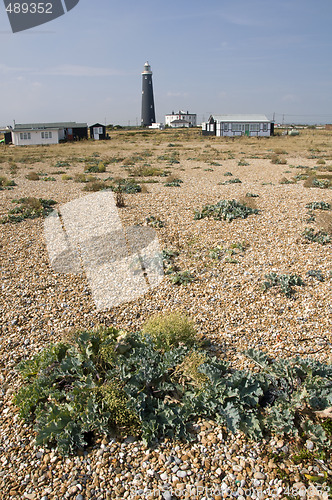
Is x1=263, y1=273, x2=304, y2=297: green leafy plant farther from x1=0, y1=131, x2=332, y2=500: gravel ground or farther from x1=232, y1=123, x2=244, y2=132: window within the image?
x1=232, y1=123, x2=244, y2=132: window

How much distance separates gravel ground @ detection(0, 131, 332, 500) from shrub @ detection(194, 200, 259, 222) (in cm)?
27

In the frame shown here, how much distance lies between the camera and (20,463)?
11.6 feet

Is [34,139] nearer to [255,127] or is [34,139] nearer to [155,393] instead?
[255,127]

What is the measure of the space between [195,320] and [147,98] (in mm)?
104040

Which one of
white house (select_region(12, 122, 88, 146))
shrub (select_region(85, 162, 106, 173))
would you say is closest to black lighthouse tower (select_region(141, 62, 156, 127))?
white house (select_region(12, 122, 88, 146))

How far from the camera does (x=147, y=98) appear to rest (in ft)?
330

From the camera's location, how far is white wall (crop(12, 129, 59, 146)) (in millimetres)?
49156

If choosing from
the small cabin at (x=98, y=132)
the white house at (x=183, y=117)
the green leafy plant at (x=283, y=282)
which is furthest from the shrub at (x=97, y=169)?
the white house at (x=183, y=117)

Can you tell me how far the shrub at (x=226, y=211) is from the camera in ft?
34.4

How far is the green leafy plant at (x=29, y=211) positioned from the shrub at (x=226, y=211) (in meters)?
4.94

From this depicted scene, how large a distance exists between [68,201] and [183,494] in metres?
11.7

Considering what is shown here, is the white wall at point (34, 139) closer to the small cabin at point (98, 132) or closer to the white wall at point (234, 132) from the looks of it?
the small cabin at point (98, 132)

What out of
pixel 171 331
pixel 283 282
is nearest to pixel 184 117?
pixel 283 282

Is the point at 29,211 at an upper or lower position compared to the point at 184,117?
lower
